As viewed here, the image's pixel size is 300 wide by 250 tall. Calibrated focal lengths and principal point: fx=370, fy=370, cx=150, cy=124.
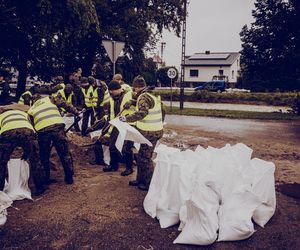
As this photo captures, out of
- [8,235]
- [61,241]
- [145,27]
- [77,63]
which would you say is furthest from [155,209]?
[145,27]

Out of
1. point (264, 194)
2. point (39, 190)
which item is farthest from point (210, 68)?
point (264, 194)

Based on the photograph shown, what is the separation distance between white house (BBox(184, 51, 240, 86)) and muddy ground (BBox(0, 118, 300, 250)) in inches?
1900

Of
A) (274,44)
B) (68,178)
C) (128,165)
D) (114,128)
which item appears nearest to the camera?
(68,178)

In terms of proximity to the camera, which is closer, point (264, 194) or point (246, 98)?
point (264, 194)

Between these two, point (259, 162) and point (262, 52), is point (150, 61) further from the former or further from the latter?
point (259, 162)

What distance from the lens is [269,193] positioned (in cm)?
459

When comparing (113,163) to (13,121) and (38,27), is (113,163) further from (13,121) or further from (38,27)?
(38,27)

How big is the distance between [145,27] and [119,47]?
16.4m

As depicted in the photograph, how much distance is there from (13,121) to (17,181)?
3.05 feet

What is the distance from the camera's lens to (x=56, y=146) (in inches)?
235

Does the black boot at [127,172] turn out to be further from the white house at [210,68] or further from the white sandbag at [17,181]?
the white house at [210,68]

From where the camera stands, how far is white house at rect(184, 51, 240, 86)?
5384cm

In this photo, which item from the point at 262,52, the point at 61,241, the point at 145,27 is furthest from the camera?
the point at 145,27

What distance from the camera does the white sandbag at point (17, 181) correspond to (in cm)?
540
